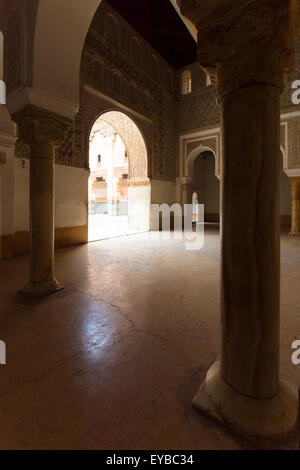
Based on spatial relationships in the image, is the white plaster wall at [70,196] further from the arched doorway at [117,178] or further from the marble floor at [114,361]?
the marble floor at [114,361]

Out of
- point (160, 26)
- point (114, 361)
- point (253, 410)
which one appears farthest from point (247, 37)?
point (160, 26)

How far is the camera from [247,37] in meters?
1.19

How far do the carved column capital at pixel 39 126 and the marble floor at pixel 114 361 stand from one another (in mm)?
1878

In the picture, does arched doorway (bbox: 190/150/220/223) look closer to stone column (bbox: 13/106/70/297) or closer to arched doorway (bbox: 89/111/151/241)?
arched doorway (bbox: 89/111/151/241)

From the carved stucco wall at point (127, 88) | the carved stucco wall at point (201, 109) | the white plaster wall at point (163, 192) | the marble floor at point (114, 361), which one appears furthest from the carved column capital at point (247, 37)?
the carved stucco wall at point (201, 109)

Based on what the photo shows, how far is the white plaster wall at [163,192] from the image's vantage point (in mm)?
10203

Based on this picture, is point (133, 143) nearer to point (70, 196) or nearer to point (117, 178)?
point (70, 196)

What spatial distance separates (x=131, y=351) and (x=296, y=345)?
Answer: 1.26 m

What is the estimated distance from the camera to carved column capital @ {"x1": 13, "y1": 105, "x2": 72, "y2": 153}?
2.97 metres

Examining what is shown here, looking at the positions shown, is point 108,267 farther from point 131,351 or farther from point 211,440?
point 211,440

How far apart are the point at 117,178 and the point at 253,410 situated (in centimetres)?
1959

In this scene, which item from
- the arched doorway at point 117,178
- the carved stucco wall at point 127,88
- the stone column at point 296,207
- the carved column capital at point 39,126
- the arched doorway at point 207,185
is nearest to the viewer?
the carved column capital at point 39,126

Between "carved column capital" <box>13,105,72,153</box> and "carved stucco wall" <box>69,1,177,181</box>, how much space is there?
353 cm

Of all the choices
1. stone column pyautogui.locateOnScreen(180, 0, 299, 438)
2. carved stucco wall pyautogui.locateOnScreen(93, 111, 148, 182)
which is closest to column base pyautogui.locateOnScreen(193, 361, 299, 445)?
stone column pyautogui.locateOnScreen(180, 0, 299, 438)
